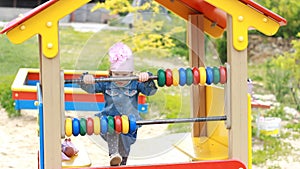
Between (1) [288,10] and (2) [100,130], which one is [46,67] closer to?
(2) [100,130]

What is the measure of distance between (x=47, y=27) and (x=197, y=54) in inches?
56.5

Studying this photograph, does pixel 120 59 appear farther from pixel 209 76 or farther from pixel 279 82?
pixel 279 82

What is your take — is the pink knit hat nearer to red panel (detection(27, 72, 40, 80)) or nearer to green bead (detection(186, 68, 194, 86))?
green bead (detection(186, 68, 194, 86))

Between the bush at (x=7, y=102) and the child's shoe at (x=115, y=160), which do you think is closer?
the child's shoe at (x=115, y=160)

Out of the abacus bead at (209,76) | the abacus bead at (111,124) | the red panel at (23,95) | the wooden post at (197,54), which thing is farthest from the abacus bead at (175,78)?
the red panel at (23,95)

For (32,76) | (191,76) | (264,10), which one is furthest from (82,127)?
(32,76)

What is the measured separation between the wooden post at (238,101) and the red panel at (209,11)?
17.0 inches

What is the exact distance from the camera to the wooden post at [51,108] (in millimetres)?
3066

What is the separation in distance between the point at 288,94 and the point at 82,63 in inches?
235

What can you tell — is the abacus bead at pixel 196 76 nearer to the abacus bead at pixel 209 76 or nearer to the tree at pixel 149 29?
the abacus bead at pixel 209 76

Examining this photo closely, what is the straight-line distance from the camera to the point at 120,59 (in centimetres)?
Result: 355

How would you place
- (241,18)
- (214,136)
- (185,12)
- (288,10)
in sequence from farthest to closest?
(288,10) → (185,12) → (214,136) → (241,18)

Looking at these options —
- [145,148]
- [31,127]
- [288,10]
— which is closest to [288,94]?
[288,10]

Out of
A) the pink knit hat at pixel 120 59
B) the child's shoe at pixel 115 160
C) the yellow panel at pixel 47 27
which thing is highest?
the yellow panel at pixel 47 27
